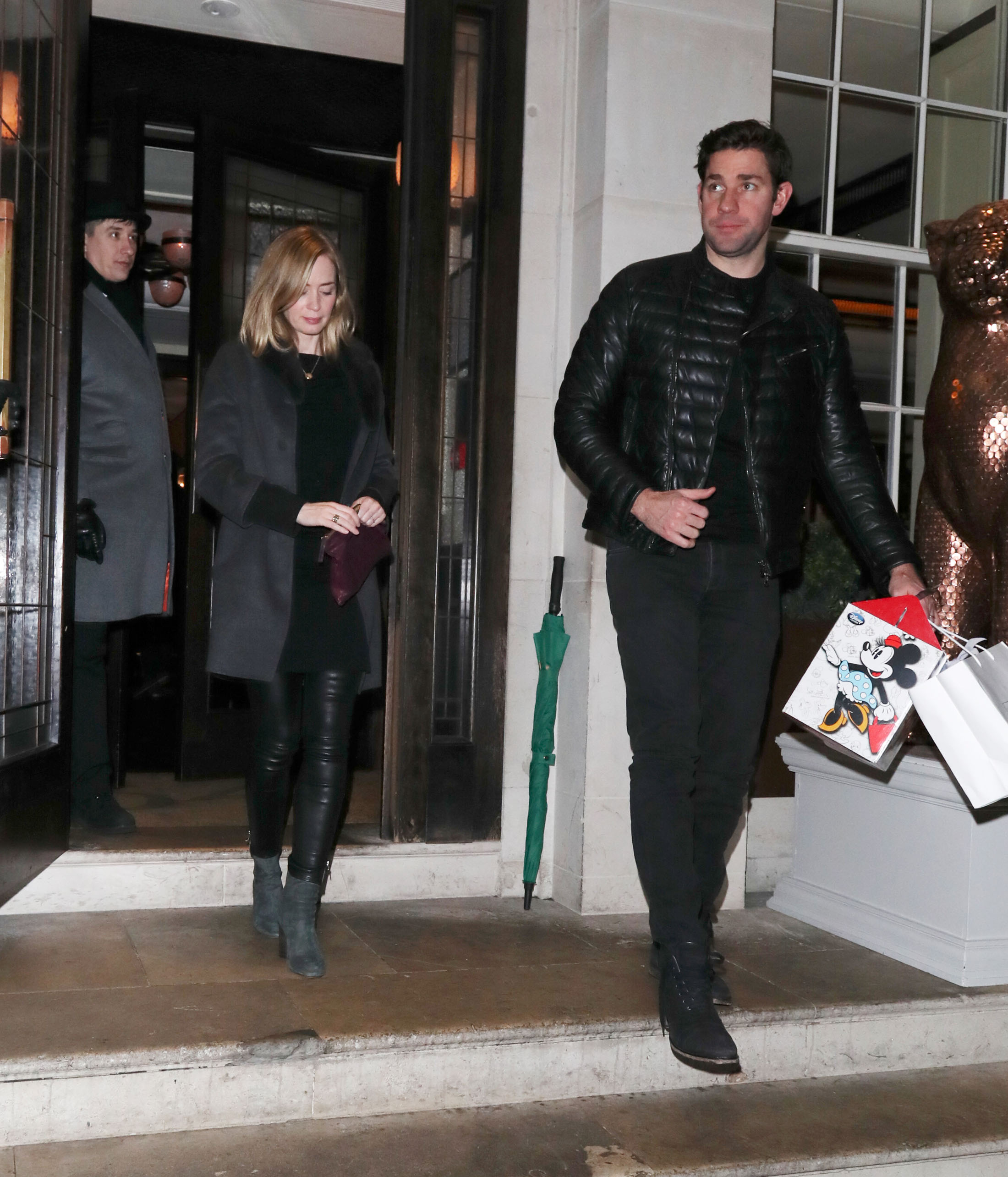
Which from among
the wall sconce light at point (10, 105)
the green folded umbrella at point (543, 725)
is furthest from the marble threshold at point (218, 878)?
the wall sconce light at point (10, 105)

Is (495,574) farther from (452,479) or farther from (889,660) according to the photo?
(889,660)

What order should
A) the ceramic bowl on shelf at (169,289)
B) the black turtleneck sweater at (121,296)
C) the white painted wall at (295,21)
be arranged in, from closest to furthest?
the black turtleneck sweater at (121,296) < the white painted wall at (295,21) < the ceramic bowl on shelf at (169,289)

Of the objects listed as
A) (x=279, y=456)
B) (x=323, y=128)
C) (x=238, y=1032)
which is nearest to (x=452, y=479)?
(x=279, y=456)

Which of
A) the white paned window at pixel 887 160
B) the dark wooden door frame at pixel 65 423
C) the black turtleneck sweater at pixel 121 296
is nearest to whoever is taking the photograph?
the dark wooden door frame at pixel 65 423

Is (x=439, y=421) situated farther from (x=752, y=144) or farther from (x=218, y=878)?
(x=218, y=878)

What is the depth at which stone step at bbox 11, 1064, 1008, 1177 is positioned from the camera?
217 cm

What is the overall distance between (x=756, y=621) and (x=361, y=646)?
35.2 inches

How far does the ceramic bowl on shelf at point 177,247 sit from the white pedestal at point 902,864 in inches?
160

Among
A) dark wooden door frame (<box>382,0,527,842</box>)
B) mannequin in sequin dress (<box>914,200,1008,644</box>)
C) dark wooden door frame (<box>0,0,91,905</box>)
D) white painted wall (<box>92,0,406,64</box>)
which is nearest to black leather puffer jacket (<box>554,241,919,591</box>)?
mannequin in sequin dress (<box>914,200,1008,644</box>)

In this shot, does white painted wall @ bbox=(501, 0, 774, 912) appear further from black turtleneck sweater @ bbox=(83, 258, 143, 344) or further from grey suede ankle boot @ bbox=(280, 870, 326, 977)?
black turtleneck sweater @ bbox=(83, 258, 143, 344)

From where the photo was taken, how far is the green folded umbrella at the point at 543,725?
3541mm

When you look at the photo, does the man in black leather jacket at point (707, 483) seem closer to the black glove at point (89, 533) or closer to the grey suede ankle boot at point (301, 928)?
the grey suede ankle boot at point (301, 928)

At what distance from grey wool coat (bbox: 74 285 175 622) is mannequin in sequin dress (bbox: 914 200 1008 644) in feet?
7.60

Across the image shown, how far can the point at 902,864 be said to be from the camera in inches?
131
